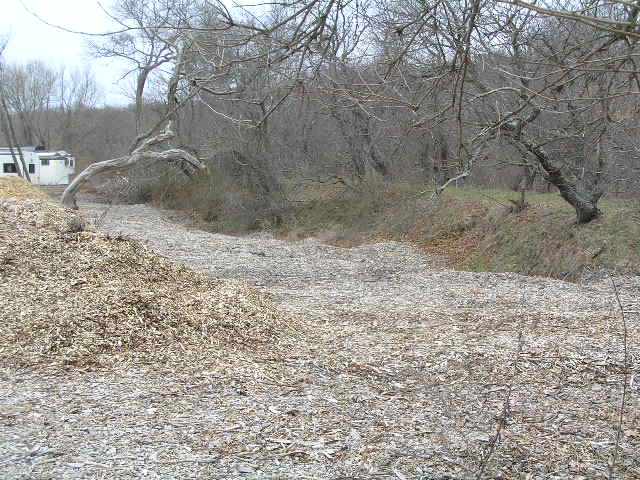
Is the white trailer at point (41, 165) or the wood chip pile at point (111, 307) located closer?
the wood chip pile at point (111, 307)

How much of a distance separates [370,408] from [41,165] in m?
42.2

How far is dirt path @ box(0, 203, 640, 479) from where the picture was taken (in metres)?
3.60

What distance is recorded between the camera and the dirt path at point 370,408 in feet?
11.8

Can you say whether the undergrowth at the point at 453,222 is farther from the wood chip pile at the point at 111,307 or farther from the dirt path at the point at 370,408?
the wood chip pile at the point at 111,307

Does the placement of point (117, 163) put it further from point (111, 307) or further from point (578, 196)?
point (111, 307)

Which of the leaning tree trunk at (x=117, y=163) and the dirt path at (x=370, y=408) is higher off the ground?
the leaning tree trunk at (x=117, y=163)

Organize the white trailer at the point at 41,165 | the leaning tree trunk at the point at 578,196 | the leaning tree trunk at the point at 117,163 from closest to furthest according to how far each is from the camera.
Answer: the leaning tree trunk at the point at 578,196, the leaning tree trunk at the point at 117,163, the white trailer at the point at 41,165

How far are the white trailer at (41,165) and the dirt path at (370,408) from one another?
3872 cm

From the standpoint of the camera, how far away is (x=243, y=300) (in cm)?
732

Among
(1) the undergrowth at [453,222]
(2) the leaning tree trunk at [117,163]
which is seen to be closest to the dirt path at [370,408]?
(1) the undergrowth at [453,222]

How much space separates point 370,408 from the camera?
4574mm

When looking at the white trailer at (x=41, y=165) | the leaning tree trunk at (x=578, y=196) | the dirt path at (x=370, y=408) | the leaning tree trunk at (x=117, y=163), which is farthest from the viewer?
the white trailer at (x=41, y=165)

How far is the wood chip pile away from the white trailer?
36204 millimetres

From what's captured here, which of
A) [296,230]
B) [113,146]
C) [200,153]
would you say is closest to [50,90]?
[113,146]
